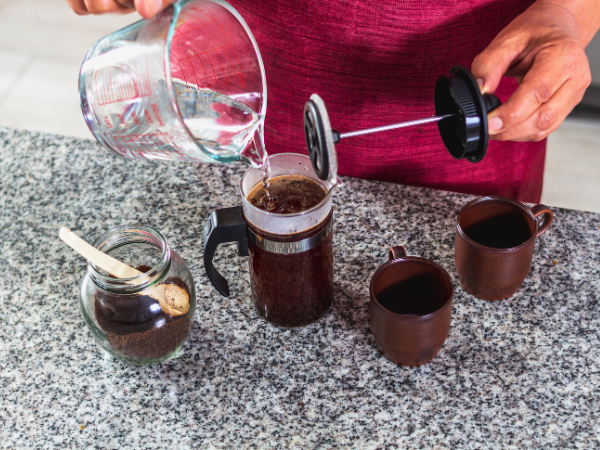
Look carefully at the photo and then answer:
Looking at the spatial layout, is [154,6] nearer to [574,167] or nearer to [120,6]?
[120,6]

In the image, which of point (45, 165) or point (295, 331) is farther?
point (45, 165)

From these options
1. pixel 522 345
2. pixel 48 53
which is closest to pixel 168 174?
pixel 522 345

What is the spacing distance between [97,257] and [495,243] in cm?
57

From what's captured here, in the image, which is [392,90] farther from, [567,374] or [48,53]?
[48,53]

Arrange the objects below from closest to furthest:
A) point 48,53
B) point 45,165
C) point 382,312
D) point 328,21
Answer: point 382,312
point 328,21
point 45,165
point 48,53

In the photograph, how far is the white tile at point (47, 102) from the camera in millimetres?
2443

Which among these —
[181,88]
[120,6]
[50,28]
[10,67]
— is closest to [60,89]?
[10,67]

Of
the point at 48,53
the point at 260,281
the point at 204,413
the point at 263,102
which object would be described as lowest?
the point at 48,53

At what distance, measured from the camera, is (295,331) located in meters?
0.85

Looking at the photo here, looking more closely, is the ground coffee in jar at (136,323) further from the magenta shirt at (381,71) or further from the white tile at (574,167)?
the white tile at (574,167)

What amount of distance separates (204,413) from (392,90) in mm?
655

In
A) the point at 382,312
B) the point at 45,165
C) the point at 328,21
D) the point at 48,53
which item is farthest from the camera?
the point at 48,53

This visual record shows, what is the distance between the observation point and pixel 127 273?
743 mm

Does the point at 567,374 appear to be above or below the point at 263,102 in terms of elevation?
below
